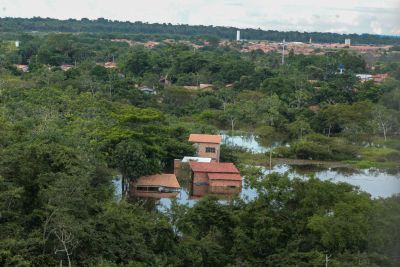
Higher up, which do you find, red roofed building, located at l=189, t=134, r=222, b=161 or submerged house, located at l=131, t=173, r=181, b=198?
red roofed building, located at l=189, t=134, r=222, b=161

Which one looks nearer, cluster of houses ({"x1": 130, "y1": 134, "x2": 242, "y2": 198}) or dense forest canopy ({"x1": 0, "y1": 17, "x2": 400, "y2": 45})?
cluster of houses ({"x1": 130, "y1": 134, "x2": 242, "y2": 198})

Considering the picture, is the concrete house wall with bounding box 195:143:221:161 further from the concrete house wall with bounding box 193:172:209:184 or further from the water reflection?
the concrete house wall with bounding box 193:172:209:184

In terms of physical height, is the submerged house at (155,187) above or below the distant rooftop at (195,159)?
Result: below

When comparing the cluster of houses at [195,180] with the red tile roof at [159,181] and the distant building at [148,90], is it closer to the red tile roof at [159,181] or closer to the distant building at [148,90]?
the red tile roof at [159,181]

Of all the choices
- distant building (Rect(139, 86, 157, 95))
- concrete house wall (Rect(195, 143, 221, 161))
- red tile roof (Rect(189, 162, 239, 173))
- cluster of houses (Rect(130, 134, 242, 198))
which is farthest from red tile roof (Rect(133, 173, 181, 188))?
distant building (Rect(139, 86, 157, 95))

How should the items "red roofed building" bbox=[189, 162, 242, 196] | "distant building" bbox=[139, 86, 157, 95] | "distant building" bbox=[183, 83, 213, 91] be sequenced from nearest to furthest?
"red roofed building" bbox=[189, 162, 242, 196] → "distant building" bbox=[139, 86, 157, 95] → "distant building" bbox=[183, 83, 213, 91]

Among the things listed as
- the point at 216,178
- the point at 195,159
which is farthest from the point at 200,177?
the point at 195,159

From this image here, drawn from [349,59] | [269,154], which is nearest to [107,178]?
[269,154]

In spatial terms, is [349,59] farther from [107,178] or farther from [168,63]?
[107,178]

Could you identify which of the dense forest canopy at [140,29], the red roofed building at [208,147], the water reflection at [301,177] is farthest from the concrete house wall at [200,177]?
the dense forest canopy at [140,29]
